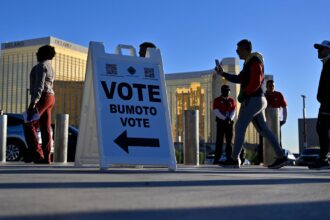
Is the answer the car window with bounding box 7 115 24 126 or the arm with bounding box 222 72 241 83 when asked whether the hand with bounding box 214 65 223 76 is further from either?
the car window with bounding box 7 115 24 126

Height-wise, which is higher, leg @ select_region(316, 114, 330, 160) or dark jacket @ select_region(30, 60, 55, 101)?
dark jacket @ select_region(30, 60, 55, 101)

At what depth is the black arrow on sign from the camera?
634 centimetres

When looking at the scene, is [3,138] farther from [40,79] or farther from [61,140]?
[40,79]

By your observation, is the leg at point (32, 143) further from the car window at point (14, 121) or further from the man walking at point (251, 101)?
the car window at point (14, 121)

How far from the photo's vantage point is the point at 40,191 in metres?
3.32

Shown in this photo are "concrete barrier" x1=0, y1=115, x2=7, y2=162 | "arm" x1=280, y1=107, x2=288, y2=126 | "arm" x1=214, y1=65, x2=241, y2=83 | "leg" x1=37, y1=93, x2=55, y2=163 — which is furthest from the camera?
"concrete barrier" x1=0, y1=115, x2=7, y2=162

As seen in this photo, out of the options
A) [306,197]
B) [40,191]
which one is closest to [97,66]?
[40,191]

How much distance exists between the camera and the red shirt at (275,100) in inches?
453

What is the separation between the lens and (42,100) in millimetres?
8945

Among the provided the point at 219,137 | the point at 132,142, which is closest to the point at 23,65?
the point at 219,137

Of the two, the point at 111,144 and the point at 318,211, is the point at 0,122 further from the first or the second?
the point at 318,211

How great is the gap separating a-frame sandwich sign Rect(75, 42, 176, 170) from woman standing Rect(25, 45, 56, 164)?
186 centimetres

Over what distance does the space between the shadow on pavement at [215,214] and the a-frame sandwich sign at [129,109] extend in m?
3.64

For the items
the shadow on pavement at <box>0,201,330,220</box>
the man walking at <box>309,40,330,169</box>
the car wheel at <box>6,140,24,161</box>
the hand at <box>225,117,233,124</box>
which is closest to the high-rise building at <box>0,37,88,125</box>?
the car wheel at <box>6,140,24,161</box>
